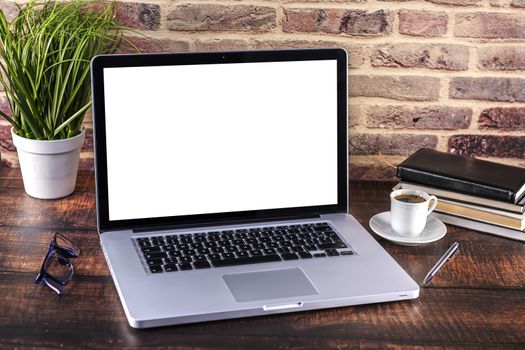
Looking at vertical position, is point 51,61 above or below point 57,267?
above

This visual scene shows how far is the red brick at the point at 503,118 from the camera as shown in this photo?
1770 millimetres

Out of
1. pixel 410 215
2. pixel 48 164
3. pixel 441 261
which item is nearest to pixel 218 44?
pixel 48 164

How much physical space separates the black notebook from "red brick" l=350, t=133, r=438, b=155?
14 centimetres

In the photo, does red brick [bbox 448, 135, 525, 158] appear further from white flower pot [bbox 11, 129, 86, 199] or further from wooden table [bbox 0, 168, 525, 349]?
white flower pot [bbox 11, 129, 86, 199]

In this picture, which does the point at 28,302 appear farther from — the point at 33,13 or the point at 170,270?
the point at 33,13

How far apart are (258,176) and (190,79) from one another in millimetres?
223

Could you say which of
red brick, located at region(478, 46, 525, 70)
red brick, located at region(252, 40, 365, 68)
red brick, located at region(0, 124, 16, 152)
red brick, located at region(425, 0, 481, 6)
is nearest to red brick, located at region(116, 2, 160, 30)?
red brick, located at region(252, 40, 365, 68)

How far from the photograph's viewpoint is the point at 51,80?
1.55 meters

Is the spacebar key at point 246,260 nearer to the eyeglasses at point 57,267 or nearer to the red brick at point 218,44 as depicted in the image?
the eyeglasses at point 57,267

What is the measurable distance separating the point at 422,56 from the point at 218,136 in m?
0.54

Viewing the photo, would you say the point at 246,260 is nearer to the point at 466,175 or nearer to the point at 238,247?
the point at 238,247

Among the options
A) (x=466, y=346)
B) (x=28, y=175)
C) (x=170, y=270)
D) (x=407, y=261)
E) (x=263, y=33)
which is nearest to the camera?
(x=466, y=346)

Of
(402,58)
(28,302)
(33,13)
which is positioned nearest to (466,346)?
(28,302)

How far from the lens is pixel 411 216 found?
145 cm
